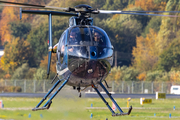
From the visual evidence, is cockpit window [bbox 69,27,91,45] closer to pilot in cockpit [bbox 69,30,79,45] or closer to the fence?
pilot in cockpit [bbox 69,30,79,45]

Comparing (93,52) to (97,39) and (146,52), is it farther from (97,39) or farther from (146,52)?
(146,52)

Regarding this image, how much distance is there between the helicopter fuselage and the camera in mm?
13672

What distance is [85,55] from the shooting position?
536 inches

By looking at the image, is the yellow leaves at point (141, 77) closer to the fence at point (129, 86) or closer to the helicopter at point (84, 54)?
the fence at point (129, 86)

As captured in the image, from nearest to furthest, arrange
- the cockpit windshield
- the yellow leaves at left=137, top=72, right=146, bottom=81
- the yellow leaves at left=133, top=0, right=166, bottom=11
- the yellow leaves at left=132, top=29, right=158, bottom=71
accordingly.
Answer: the cockpit windshield → the yellow leaves at left=137, top=72, right=146, bottom=81 → the yellow leaves at left=132, top=29, right=158, bottom=71 → the yellow leaves at left=133, top=0, right=166, bottom=11

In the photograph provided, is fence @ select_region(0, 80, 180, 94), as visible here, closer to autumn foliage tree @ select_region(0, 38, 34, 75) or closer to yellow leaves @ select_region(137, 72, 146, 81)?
yellow leaves @ select_region(137, 72, 146, 81)

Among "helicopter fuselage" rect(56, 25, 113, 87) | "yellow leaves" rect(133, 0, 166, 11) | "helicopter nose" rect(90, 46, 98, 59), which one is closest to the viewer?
"helicopter nose" rect(90, 46, 98, 59)

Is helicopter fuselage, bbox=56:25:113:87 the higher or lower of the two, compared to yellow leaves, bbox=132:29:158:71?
higher

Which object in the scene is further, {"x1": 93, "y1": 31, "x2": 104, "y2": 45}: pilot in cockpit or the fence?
the fence

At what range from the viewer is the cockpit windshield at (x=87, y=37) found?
13.9 meters

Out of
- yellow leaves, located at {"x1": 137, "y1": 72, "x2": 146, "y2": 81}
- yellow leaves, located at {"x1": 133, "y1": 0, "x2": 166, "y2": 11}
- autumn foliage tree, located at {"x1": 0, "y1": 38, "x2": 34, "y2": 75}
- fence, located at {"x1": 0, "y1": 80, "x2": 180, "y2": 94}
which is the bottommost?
yellow leaves, located at {"x1": 137, "y1": 72, "x2": 146, "y2": 81}

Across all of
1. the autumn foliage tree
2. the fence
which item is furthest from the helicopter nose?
the autumn foliage tree

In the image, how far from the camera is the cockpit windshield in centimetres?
1392

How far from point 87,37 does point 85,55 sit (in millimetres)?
841
